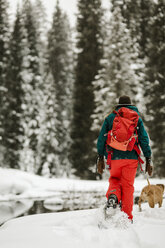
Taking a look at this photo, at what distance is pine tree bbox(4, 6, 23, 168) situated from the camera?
2591 cm

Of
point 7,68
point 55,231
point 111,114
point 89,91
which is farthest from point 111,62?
point 55,231

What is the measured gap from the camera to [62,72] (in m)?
30.0

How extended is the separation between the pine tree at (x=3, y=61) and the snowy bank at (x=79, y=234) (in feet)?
67.9

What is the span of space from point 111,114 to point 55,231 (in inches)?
80.1

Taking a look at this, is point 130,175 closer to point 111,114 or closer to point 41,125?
point 111,114

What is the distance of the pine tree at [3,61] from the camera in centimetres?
2566

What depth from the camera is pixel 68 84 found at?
3044 centimetres

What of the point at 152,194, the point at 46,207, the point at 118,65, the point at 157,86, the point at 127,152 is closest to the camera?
the point at 127,152

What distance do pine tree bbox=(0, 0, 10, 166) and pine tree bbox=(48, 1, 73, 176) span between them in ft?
14.8

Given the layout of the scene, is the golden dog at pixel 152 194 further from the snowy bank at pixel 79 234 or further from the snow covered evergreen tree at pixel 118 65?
the snow covered evergreen tree at pixel 118 65

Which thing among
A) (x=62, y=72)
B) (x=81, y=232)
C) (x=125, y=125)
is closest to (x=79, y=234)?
(x=81, y=232)

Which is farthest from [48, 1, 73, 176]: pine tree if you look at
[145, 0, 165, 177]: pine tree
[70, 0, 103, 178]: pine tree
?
[145, 0, 165, 177]: pine tree

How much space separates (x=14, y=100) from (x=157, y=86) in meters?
11.1

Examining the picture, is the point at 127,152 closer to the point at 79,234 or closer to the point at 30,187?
the point at 79,234
